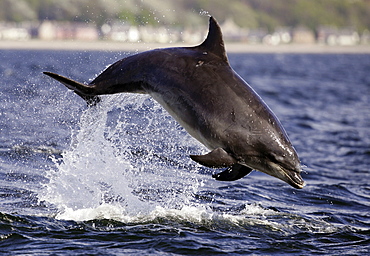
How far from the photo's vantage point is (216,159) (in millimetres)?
7520

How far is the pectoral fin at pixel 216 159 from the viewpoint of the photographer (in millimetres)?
7453

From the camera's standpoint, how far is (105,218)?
8906mm

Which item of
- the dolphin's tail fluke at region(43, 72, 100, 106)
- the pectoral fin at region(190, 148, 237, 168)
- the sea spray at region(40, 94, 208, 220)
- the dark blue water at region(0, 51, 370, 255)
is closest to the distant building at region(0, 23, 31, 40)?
the dark blue water at region(0, 51, 370, 255)

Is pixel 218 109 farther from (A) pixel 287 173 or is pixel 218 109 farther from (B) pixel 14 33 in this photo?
(B) pixel 14 33

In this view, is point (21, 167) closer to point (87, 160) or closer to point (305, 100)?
point (87, 160)

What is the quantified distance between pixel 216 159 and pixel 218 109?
2.24 feet

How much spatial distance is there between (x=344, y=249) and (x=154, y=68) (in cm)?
326

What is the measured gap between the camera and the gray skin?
7848mm

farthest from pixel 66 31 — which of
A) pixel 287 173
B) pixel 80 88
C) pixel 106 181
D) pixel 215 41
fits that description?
pixel 287 173

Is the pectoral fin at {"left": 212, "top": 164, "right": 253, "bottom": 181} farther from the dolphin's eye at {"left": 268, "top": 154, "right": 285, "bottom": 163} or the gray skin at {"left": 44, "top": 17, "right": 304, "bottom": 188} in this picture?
the dolphin's eye at {"left": 268, "top": 154, "right": 285, "bottom": 163}

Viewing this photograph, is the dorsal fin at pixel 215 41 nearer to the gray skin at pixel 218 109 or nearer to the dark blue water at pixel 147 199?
the gray skin at pixel 218 109

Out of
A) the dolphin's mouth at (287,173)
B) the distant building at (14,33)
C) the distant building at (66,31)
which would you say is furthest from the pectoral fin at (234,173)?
the distant building at (14,33)

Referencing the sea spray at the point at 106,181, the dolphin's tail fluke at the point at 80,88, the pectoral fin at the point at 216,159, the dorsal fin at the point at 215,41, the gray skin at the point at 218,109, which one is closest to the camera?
the pectoral fin at the point at 216,159

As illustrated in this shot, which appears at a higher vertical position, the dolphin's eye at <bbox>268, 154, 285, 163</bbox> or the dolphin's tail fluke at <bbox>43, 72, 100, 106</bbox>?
the dolphin's tail fluke at <bbox>43, 72, 100, 106</bbox>
